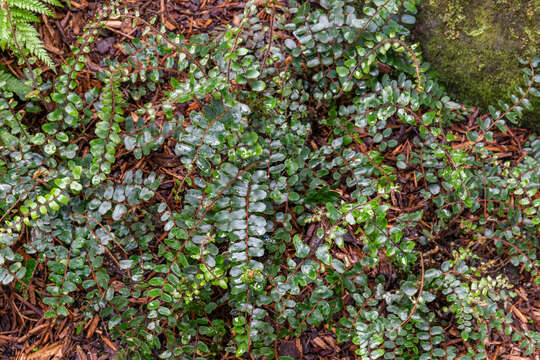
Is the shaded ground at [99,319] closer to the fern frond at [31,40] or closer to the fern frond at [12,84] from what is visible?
the fern frond at [31,40]

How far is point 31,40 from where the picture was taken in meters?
3.29

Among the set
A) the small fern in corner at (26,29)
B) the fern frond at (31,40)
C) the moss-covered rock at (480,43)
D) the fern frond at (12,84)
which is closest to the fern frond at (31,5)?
the small fern in corner at (26,29)

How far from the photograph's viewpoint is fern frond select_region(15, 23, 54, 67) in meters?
3.27

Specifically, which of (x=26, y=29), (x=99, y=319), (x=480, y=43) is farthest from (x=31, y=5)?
(x=480, y=43)

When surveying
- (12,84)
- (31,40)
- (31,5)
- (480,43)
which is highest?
(31,5)

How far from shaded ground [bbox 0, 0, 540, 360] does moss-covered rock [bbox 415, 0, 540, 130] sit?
36 cm

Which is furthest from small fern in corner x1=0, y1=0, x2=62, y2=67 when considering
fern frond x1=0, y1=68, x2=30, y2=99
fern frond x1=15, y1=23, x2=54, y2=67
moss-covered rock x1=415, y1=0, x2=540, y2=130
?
moss-covered rock x1=415, y1=0, x2=540, y2=130

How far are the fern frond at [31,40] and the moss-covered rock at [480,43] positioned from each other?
3103 mm

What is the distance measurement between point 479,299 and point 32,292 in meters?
3.41

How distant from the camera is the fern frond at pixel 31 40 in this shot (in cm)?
327

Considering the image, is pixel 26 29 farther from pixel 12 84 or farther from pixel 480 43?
pixel 480 43

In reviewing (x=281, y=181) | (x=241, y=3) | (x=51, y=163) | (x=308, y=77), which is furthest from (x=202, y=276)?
(x=241, y=3)

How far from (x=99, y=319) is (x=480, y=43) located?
3.82 metres

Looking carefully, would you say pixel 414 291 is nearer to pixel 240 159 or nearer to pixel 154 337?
pixel 240 159
